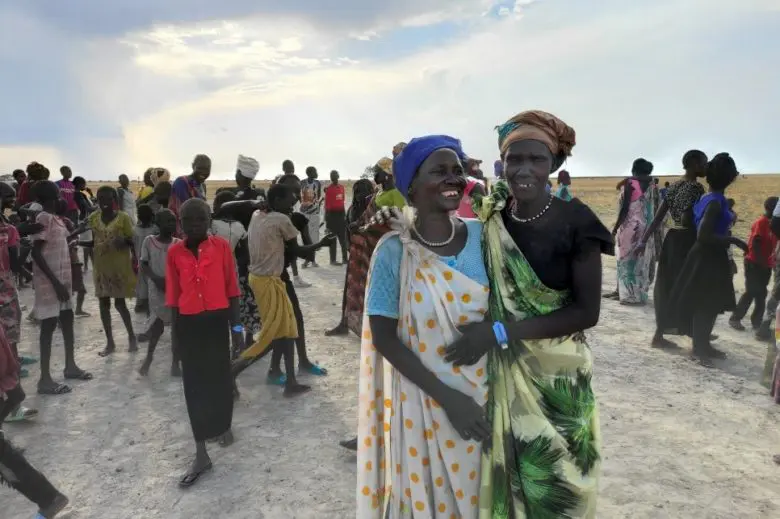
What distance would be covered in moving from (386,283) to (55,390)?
4.83m

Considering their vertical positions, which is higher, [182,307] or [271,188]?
[271,188]

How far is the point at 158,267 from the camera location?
18.7 feet

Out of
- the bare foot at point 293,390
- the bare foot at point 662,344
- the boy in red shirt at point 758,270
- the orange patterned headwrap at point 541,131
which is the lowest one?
the bare foot at point 293,390

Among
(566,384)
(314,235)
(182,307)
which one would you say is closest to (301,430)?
(182,307)

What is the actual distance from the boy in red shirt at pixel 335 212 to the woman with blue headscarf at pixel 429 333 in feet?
33.5

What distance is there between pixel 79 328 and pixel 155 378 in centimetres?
278

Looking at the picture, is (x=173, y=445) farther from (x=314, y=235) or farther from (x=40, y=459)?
(x=314, y=235)

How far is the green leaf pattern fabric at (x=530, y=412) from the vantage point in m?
2.15

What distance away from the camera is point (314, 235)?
13148 millimetres

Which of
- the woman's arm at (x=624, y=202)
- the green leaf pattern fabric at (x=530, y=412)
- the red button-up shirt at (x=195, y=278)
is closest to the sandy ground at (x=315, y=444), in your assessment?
the red button-up shirt at (x=195, y=278)

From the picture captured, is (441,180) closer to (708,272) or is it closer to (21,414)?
(21,414)

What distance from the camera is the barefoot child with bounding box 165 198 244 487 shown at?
390cm

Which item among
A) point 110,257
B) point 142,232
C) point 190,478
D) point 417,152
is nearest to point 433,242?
point 417,152

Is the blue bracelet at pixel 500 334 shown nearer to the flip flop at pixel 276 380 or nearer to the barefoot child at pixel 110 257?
the flip flop at pixel 276 380
